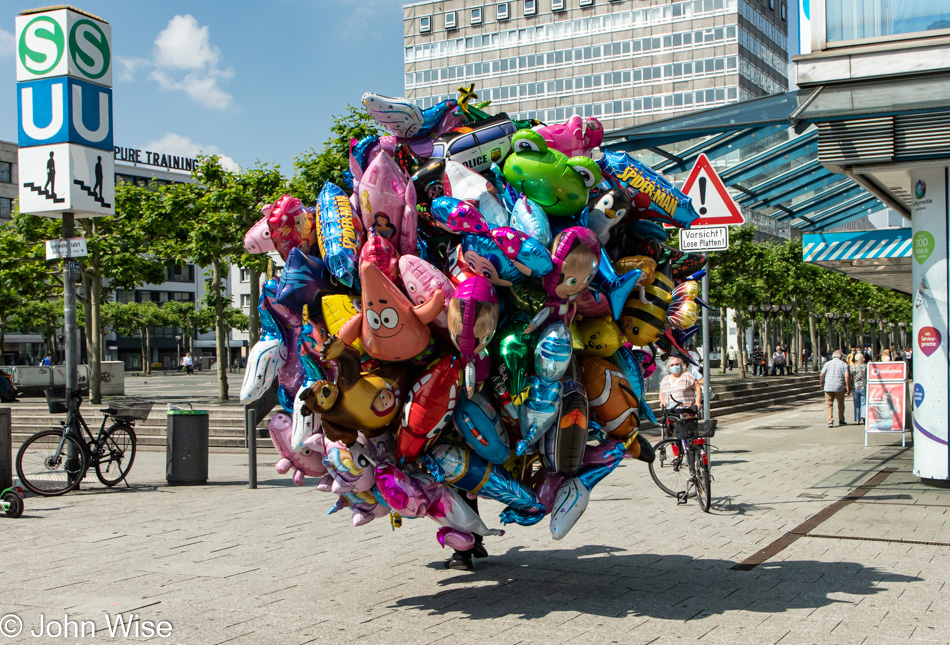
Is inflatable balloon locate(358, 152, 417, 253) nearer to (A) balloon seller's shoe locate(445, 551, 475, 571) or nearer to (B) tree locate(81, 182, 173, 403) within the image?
(A) balloon seller's shoe locate(445, 551, 475, 571)

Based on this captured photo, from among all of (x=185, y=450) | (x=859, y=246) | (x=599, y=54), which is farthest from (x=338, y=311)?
(x=599, y=54)

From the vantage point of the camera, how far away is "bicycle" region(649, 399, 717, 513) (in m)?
9.46

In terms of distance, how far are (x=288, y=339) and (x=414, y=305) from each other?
1.08 m

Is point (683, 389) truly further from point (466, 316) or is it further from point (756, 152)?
point (466, 316)

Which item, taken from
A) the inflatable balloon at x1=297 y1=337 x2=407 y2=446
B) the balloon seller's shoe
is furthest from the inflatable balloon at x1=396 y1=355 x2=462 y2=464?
the balloon seller's shoe

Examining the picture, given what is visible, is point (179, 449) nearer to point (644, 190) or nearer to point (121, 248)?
point (644, 190)

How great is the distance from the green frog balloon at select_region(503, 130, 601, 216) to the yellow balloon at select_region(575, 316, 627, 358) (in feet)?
2.28

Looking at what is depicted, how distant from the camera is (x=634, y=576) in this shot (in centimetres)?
636

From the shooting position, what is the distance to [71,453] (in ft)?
36.1

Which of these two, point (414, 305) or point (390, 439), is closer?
point (414, 305)

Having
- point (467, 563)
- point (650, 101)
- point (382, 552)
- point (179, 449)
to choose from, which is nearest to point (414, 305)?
point (467, 563)

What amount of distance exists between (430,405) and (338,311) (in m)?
0.77

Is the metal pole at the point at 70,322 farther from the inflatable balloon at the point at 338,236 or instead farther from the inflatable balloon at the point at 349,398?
the inflatable balloon at the point at 349,398

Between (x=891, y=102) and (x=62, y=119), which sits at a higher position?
(x=62, y=119)
